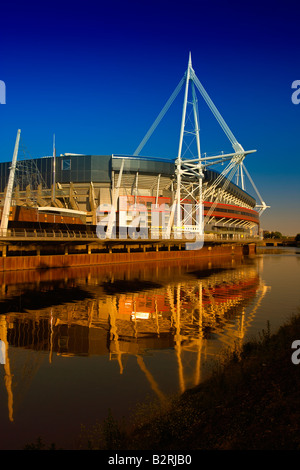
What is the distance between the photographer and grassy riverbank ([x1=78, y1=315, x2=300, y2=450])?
5273 mm

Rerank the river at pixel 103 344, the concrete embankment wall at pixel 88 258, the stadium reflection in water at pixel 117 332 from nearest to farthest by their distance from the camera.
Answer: the river at pixel 103 344
the stadium reflection in water at pixel 117 332
the concrete embankment wall at pixel 88 258

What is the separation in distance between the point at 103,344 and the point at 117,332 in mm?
1929

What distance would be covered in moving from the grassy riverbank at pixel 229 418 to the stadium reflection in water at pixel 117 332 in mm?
1405

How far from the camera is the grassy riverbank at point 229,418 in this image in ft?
17.3

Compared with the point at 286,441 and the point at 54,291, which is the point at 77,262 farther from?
the point at 286,441

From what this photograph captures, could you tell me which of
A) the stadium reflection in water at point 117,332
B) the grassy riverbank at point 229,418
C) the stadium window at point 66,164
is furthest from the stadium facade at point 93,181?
the grassy riverbank at point 229,418

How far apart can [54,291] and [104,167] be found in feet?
171

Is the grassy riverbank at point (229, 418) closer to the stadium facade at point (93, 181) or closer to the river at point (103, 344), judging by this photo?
the river at point (103, 344)

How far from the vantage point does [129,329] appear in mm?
15797

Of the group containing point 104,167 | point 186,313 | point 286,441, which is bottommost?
point 186,313

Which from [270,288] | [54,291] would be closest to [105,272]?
[54,291]

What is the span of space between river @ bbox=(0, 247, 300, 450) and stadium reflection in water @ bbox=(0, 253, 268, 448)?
0.12ft

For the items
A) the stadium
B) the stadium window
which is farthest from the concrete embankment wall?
the stadium window

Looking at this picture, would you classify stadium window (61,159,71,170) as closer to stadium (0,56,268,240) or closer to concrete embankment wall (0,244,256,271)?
stadium (0,56,268,240)
